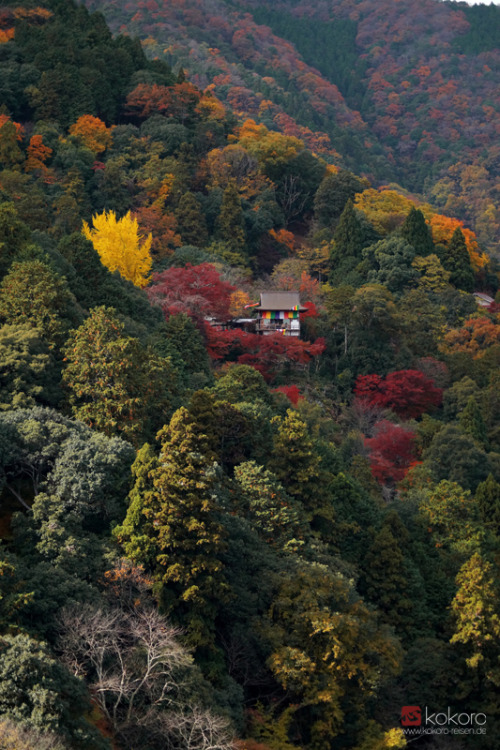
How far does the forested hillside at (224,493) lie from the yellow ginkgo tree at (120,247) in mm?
131

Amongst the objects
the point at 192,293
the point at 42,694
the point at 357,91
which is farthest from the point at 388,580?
the point at 357,91

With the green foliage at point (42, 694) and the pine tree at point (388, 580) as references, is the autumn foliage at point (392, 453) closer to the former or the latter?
the pine tree at point (388, 580)

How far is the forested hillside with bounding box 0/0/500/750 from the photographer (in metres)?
28.8

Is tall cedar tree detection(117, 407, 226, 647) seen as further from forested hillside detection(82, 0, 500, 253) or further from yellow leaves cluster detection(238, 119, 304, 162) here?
forested hillside detection(82, 0, 500, 253)

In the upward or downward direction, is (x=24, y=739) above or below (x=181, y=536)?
above

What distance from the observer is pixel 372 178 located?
148 metres

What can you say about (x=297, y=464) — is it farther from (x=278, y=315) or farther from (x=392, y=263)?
(x=392, y=263)

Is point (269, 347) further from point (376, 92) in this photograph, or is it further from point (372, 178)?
point (376, 92)

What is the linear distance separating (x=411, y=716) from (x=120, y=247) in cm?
3226

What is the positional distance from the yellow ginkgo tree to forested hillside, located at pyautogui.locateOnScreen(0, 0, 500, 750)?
0.43 ft

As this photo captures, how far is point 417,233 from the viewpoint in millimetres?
77438

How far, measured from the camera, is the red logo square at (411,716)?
114ft

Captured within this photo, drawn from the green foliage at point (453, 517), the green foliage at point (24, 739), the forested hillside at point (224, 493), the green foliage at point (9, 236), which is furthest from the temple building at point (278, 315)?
the green foliage at point (24, 739)

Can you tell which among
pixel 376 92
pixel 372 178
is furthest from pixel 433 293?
pixel 376 92
